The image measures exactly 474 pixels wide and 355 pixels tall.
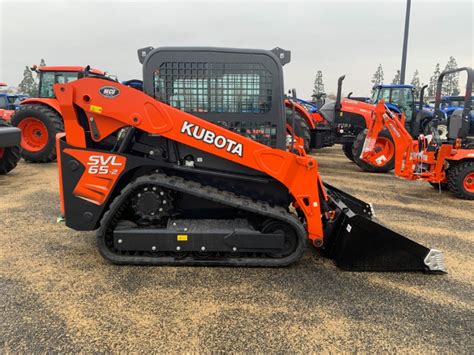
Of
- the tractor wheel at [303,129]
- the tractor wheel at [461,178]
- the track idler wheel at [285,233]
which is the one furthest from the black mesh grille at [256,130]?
the tractor wheel at [303,129]

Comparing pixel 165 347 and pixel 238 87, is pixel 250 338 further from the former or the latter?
pixel 238 87

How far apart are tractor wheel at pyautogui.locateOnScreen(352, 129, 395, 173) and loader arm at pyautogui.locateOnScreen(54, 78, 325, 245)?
6.39 m

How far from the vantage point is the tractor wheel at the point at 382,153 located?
9.47 meters

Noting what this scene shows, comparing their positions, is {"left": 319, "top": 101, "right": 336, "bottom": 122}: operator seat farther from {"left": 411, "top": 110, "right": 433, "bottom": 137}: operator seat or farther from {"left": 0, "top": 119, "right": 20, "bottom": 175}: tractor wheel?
{"left": 0, "top": 119, "right": 20, "bottom": 175}: tractor wheel

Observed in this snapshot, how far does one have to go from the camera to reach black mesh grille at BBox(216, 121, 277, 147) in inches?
144

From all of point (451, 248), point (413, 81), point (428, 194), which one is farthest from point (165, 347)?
point (413, 81)

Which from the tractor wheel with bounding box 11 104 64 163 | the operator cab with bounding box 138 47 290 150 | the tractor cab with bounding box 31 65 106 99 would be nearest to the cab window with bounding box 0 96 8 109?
the tractor cab with bounding box 31 65 106 99

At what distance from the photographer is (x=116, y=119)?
3.50m

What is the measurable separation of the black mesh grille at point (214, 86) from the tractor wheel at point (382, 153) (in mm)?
6471

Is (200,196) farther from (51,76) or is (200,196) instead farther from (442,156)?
(51,76)

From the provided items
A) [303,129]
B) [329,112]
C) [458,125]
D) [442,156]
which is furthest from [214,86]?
[329,112]

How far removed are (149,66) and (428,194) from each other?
5922 millimetres

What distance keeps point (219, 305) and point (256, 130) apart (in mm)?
1667

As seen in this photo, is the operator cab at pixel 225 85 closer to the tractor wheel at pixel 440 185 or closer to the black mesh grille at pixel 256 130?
the black mesh grille at pixel 256 130
